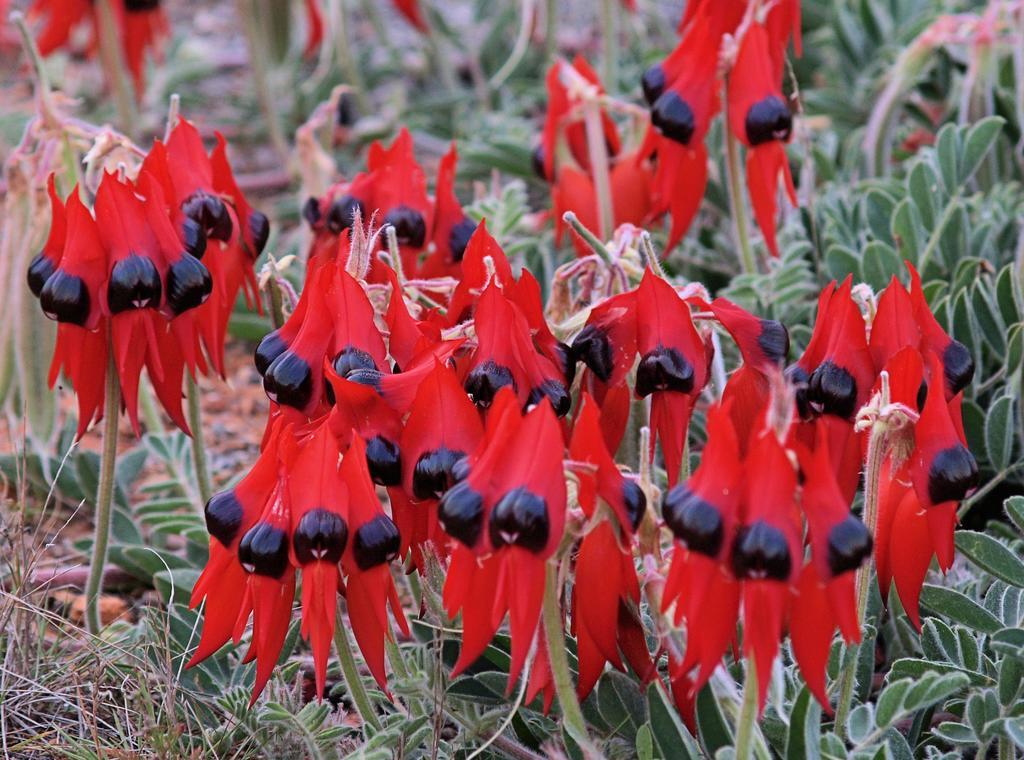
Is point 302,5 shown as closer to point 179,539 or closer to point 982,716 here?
point 179,539

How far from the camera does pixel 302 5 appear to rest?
4.08 meters

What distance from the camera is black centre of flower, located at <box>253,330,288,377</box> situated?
149 cm

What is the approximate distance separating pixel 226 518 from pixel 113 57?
212 cm

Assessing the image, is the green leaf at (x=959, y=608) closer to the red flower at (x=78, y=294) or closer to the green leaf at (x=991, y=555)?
the green leaf at (x=991, y=555)

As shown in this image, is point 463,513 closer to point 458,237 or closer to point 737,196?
point 458,237

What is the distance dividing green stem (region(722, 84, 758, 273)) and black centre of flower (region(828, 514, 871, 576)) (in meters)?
1.09

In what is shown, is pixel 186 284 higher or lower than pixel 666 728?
higher

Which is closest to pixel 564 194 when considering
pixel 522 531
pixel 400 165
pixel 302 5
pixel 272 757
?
pixel 400 165

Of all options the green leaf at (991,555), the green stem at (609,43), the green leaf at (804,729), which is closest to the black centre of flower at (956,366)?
the green leaf at (991,555)

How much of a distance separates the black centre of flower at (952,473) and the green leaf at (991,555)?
0.96ft

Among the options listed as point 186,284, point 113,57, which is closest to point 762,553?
point 186,284

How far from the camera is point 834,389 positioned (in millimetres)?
1428

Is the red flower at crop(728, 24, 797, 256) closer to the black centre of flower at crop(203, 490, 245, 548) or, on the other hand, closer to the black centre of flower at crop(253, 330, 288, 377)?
the black centre of flower at crop(253, 330, 288, 377)

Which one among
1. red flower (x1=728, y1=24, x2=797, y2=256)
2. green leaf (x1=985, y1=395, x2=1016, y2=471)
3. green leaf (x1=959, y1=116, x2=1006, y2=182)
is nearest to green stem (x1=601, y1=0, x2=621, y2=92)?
green leaf (x1=959, y1=116, x2=1006, y2=182)
